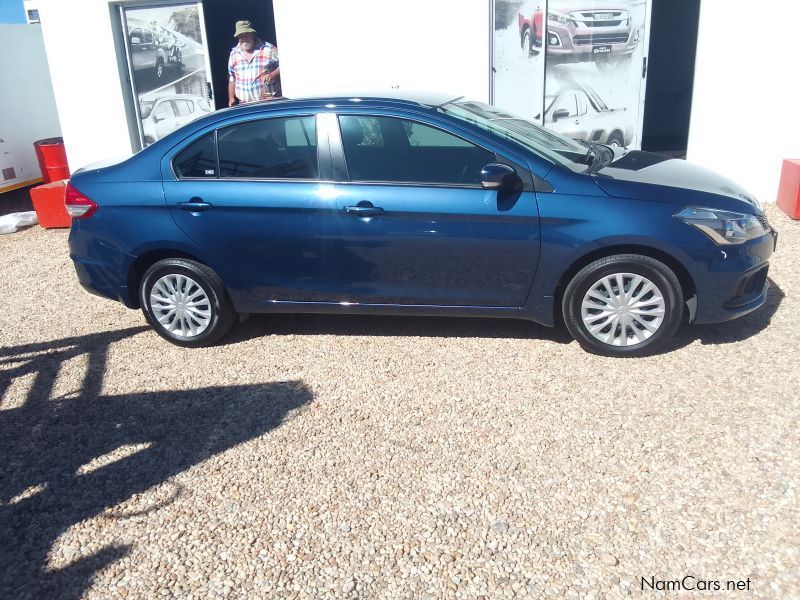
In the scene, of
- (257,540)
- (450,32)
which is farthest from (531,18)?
(257,540)

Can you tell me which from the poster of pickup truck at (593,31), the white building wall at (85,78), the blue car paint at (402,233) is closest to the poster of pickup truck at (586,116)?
the poster of pickup truck at (593,31)

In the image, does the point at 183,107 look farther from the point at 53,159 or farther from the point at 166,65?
the point at 53,159

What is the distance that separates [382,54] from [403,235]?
16.1ft

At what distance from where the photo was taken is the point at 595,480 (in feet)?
11.4

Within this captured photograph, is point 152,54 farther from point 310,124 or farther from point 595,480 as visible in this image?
point 595,480

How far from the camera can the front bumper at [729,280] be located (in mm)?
4430

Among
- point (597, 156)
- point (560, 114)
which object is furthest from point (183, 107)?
point (597, 156)

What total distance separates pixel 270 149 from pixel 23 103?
27.7ft

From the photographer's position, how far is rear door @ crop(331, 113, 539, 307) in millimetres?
4574

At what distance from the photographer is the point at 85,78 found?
1002cm

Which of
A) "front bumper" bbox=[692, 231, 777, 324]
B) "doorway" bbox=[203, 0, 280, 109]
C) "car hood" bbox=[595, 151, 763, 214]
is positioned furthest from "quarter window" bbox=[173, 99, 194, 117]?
"front bumper" bbox=[692, 231, 777, 324]

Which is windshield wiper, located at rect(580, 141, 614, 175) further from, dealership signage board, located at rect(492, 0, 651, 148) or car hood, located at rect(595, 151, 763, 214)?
dealership signage board, located at rect(492, 0, 651, 148)

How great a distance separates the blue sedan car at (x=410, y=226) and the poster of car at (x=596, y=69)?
395 centimetres

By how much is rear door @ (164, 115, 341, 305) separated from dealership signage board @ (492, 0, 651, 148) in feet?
15.5
